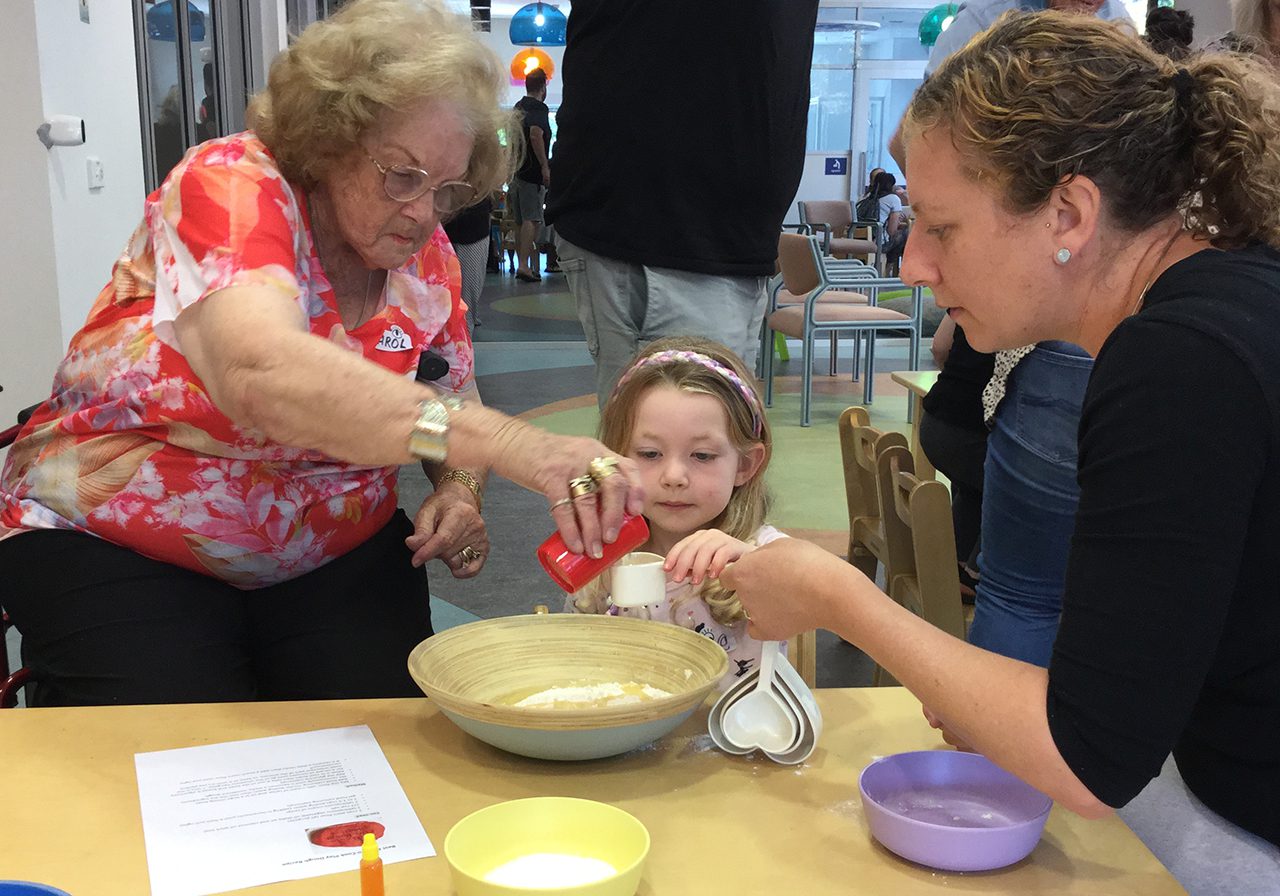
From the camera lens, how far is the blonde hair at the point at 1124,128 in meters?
1.17

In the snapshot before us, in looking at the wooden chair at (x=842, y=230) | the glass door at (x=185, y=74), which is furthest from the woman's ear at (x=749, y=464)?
the wooden chair at (x=842, y=230)

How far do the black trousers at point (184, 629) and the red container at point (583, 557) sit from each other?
711mm

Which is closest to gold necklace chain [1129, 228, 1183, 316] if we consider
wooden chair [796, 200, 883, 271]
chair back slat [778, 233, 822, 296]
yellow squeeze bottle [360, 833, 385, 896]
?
yellow squeeze bottle [360, 833, 385, 896]

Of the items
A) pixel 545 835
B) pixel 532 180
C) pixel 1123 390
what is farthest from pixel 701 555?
pixel 532 180

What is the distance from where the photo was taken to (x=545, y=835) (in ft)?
3.62

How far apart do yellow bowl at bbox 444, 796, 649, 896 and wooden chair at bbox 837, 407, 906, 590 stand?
170cm

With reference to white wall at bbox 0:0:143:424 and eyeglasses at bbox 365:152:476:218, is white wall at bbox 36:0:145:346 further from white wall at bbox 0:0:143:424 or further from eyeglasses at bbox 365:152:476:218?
eyeglasses at bbox 365:152:476:218

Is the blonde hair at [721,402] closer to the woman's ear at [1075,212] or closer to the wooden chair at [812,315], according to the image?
the woman's ear at [1075,212]

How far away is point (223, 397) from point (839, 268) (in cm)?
677

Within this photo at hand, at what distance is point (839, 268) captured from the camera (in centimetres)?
796

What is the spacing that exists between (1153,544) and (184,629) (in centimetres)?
137

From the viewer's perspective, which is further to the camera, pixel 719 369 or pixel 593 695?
pixel 719 369

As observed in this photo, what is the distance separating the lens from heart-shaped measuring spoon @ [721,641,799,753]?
4.40ft

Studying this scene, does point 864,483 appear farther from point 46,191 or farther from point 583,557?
point 46,191
